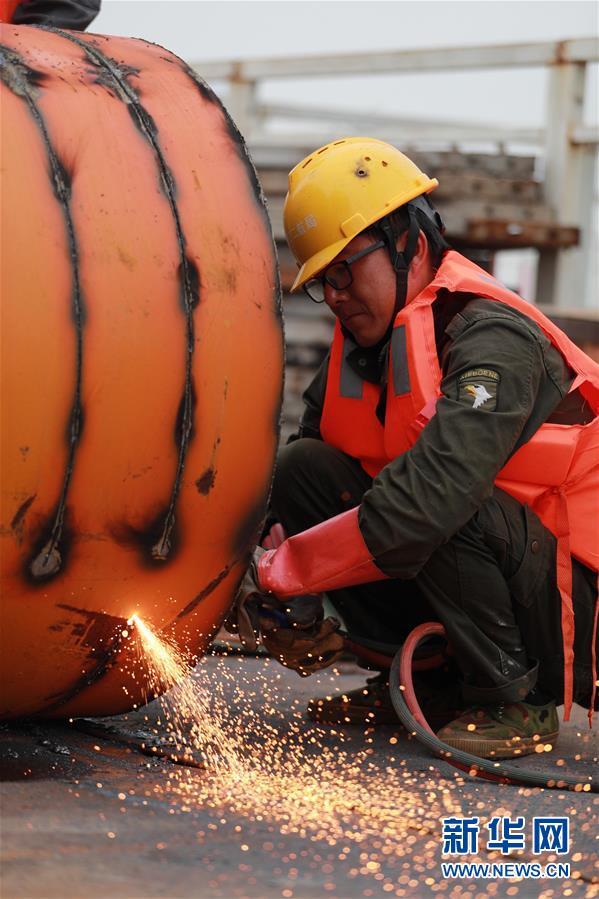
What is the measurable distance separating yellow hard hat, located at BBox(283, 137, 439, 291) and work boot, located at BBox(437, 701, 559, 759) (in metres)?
1.08

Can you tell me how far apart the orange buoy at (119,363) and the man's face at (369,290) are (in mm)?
443

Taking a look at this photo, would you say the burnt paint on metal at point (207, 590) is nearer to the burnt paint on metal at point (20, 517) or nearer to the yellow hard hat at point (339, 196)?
the burnt paint on metal at point (20, 517)

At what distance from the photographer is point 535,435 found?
10.6ft

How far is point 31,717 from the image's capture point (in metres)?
2.96

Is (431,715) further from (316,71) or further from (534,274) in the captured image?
(316,71)

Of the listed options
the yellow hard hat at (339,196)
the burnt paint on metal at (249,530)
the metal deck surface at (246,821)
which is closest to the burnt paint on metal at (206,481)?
the burnt paint on metal at (249,530)

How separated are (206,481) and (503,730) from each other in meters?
1.00

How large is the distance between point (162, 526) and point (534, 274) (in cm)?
555

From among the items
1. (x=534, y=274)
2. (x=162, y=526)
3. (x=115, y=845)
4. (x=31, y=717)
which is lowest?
(x=534, y=274)

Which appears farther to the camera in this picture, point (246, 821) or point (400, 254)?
point (400, 254)

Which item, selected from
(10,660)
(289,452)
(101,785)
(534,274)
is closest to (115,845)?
(101,785)

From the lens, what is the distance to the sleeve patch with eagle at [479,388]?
3.03 m

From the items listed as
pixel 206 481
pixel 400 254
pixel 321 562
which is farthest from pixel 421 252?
pixel 206 481

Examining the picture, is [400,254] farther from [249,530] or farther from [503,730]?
[503,730]
